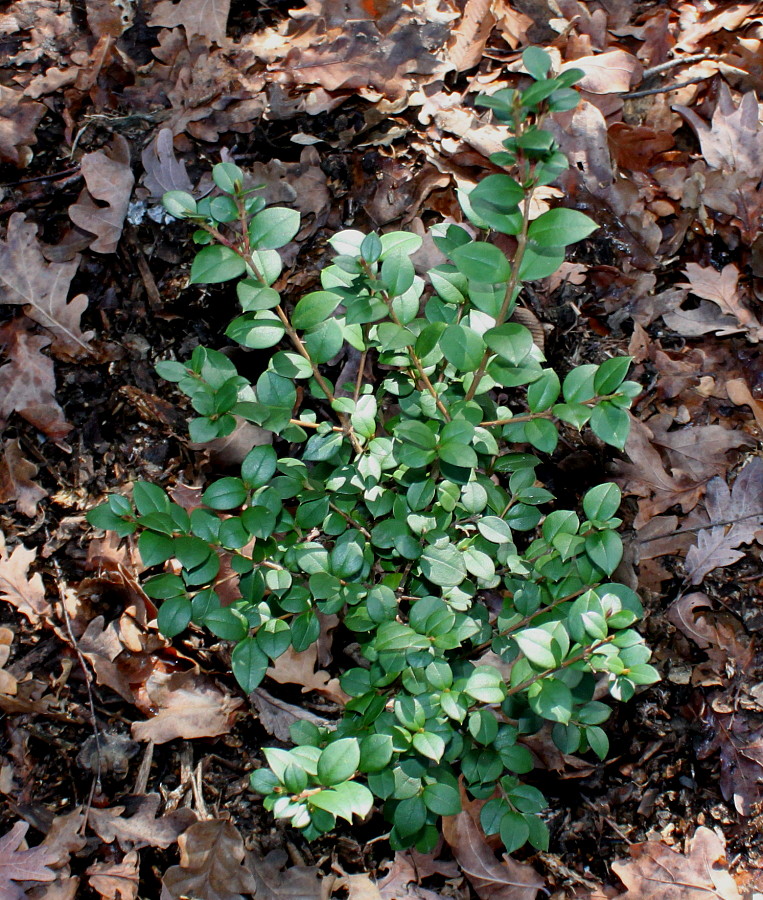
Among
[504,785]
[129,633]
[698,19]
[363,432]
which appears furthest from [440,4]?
[504,785]

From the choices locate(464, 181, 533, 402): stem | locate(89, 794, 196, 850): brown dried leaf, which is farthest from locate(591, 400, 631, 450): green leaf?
locate(89, 794, 196, 850): brown dried leaf

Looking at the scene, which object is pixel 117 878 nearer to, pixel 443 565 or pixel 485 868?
pixel 485 868

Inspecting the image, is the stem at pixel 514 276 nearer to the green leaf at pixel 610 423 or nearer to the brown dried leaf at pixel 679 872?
the green leaf at pixel 610 423

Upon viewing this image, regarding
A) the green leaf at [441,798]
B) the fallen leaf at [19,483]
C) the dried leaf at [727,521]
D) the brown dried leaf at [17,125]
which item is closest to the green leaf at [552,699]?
the green leaf at [441,798]

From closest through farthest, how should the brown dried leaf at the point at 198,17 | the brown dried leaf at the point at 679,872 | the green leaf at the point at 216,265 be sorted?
the green leaf at the point at 216,265
the brown dried leaf at the point at 679,872
the brown dried leaf at the point at 198,17

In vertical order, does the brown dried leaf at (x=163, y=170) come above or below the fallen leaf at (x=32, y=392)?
above

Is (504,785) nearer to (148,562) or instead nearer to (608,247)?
(148,562)

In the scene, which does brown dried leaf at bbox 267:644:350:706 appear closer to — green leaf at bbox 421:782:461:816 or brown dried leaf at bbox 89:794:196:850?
brown dried leaf at bbox 89:794:196:850
